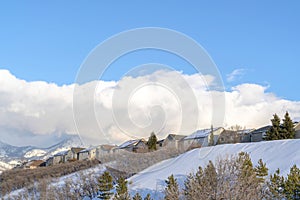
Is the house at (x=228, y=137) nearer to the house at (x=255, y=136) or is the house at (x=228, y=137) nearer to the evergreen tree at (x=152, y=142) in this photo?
the house at (x=255, y=136)

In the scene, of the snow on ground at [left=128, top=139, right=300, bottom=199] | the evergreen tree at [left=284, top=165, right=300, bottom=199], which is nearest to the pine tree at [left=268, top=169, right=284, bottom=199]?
the evergreen tree at [left=284, top=165, right=300, bottom=199]

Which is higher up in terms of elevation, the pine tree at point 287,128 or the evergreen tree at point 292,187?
the pine tree at point 287,128

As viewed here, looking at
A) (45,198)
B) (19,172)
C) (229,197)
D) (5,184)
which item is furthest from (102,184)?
(19,172)

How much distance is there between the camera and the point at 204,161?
48.8 m

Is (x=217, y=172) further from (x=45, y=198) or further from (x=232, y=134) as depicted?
(x=232, y=134)

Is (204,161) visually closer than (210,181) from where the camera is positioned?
No

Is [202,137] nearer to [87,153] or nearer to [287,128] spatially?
[287,128]

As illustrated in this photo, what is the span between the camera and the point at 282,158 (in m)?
40.4

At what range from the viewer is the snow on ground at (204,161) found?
1542 inches

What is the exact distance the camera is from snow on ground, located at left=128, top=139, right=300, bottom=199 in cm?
3916

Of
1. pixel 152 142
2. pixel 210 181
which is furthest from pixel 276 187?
pixel 152 142

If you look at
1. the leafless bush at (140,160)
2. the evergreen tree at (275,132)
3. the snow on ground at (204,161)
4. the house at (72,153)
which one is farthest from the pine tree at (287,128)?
the house at (72,153)

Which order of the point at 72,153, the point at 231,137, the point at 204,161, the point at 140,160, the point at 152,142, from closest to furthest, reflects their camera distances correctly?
the point at 204,161 < the point at 140,160 < the point at 152,142 < the point at 231,137 < the point at 72,153

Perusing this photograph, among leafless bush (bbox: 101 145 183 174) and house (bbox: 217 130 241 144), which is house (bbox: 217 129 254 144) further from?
leafless bush (bbox: 101 145 183 174)
